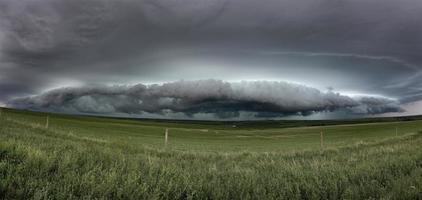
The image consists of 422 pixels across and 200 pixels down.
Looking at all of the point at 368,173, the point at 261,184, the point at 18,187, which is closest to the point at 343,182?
the point at 368,173

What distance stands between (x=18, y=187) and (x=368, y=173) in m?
7.27

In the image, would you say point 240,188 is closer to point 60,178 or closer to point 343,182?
point 343,182

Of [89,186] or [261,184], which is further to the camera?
[261,184]

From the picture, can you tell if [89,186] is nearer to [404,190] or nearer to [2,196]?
[2,196]

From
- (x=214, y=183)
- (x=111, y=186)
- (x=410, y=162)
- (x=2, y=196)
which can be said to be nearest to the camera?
(x=2, y=196)

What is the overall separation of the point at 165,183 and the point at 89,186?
149 centimetres

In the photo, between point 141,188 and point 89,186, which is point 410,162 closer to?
point 141,188

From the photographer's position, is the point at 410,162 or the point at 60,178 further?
the point at 410,162

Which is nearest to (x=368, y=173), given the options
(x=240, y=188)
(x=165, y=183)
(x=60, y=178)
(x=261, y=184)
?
(x=261, y=184)

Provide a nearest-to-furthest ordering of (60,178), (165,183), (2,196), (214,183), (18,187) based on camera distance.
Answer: (2,196) < (18,187) < (60,178) < (165,183) < (214,183)

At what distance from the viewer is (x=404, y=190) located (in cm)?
557

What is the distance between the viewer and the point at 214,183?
6680 millimetres

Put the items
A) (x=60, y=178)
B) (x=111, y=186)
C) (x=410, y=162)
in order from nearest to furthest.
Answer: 1. (x=111, y=186)
2. (x=60, y=178)
3. (x=410, y=162)

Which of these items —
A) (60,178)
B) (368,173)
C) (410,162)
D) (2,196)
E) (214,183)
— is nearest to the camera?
(2,196)
